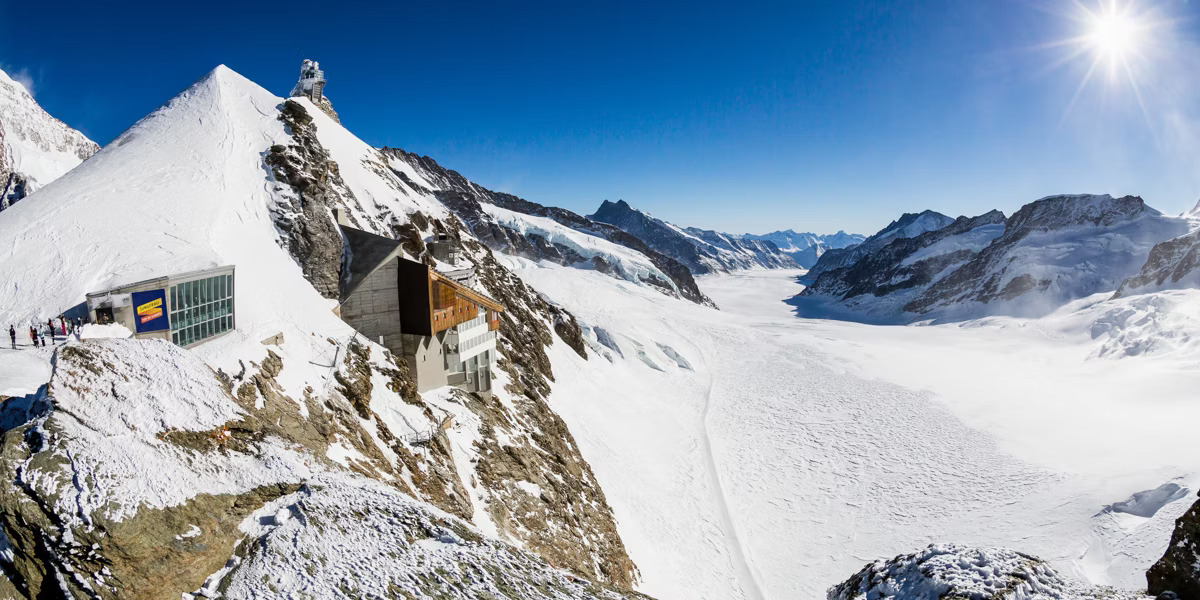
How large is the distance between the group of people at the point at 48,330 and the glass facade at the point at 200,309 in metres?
2.22

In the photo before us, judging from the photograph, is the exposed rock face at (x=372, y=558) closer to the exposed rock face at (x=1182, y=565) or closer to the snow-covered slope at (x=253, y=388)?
the snow-covered slope at (x=253, y=388)

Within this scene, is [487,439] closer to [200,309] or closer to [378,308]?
[378,308]

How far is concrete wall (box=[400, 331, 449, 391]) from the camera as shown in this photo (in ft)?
84.2

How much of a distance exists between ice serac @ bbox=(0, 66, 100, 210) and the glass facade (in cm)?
9012

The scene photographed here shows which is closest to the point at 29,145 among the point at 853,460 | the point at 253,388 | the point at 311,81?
the point at 311,81

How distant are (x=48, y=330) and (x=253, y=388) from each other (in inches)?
259

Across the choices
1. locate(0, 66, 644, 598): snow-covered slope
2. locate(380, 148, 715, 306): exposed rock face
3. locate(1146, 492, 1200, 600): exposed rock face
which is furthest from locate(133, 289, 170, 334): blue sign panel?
locate(380, 148, 715, 306): exposed rock face

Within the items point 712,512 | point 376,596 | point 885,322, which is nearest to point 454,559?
point 376,596

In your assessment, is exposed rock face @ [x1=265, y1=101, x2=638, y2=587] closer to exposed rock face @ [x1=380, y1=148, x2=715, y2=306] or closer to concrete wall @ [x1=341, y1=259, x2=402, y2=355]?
concrete wall @ [x1=341, y1=259, x2=402, y2=355]

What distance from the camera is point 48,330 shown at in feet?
48.4

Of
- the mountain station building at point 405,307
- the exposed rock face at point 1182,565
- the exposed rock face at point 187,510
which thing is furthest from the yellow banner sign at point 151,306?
the exposed rock face at point 1182,565

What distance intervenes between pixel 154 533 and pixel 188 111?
3573 cm

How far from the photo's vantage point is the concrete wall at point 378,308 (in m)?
24.9

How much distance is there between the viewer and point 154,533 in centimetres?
728
